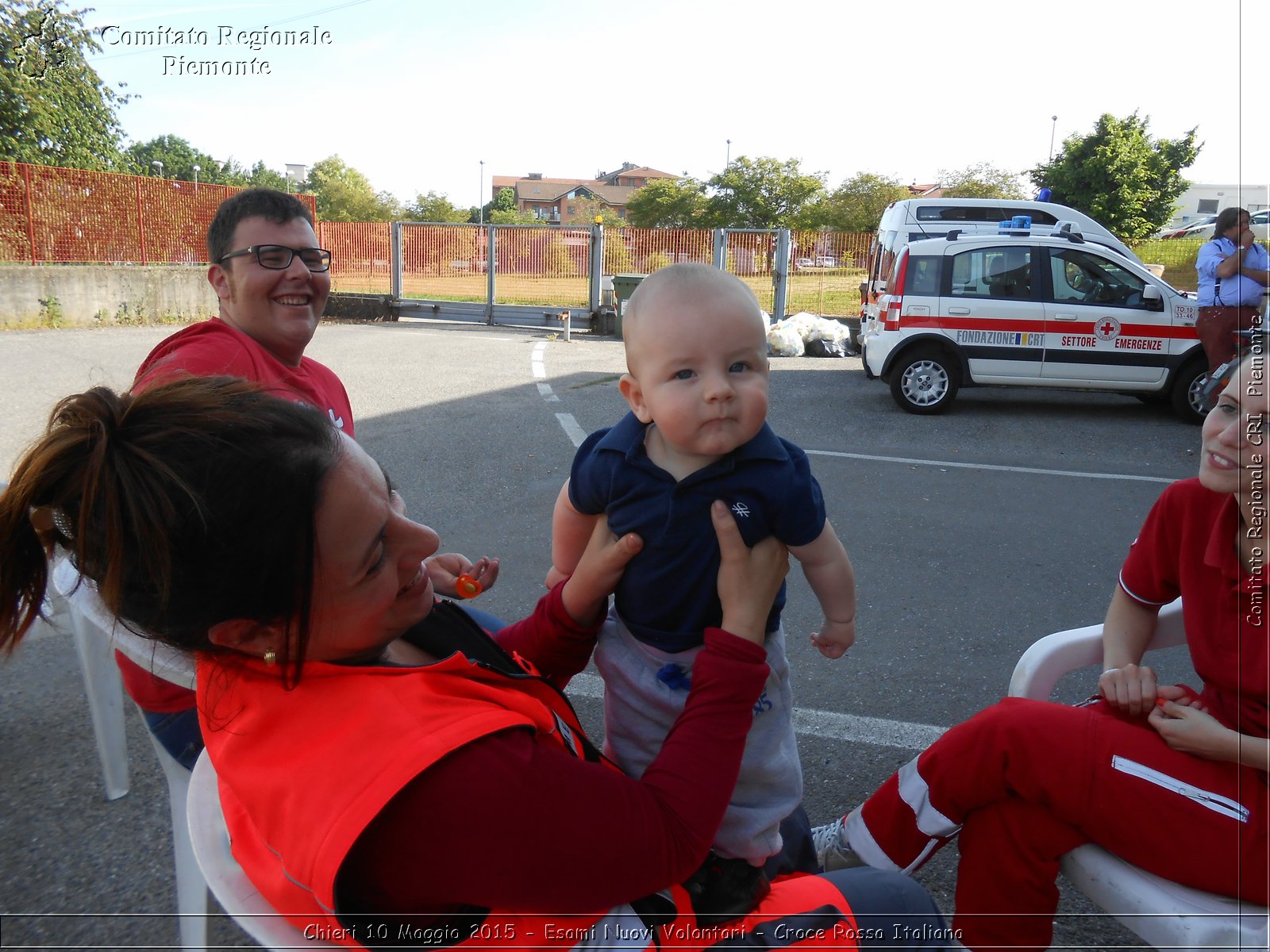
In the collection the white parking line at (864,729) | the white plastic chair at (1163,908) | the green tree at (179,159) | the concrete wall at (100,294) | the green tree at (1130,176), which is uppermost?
the green tree at (179,159)

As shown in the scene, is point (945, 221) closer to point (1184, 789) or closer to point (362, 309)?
point (1184, 789)

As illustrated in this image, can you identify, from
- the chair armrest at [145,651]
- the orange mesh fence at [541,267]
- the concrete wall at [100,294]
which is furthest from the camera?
the orange mesh fence at [541,267]

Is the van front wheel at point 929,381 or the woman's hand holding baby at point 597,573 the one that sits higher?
the van front wheel at point 929,381

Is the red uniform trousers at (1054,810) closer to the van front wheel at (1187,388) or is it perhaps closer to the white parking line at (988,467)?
the white parking line at (988,467)

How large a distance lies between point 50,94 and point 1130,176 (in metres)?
29.9

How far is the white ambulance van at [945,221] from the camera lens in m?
12.0

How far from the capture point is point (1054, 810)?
178 centimetres

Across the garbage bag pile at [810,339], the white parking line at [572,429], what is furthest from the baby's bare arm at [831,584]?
the garbage bag pile at [810,339]

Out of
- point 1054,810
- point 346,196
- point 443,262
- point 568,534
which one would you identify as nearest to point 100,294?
point 443,262

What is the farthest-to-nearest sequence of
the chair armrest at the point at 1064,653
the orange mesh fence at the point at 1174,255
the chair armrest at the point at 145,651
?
1. the orange mesh fence at the point at 1174,255
2. the chair armrest at the point at 1064,653
3. the chair armrest at the point at 145,651

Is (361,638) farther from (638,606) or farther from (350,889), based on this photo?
(638,606)

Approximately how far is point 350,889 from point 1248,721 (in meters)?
1.70

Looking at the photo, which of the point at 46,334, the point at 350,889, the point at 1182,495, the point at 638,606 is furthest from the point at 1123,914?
the point at 46,334

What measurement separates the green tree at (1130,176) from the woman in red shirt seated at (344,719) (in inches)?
1282
